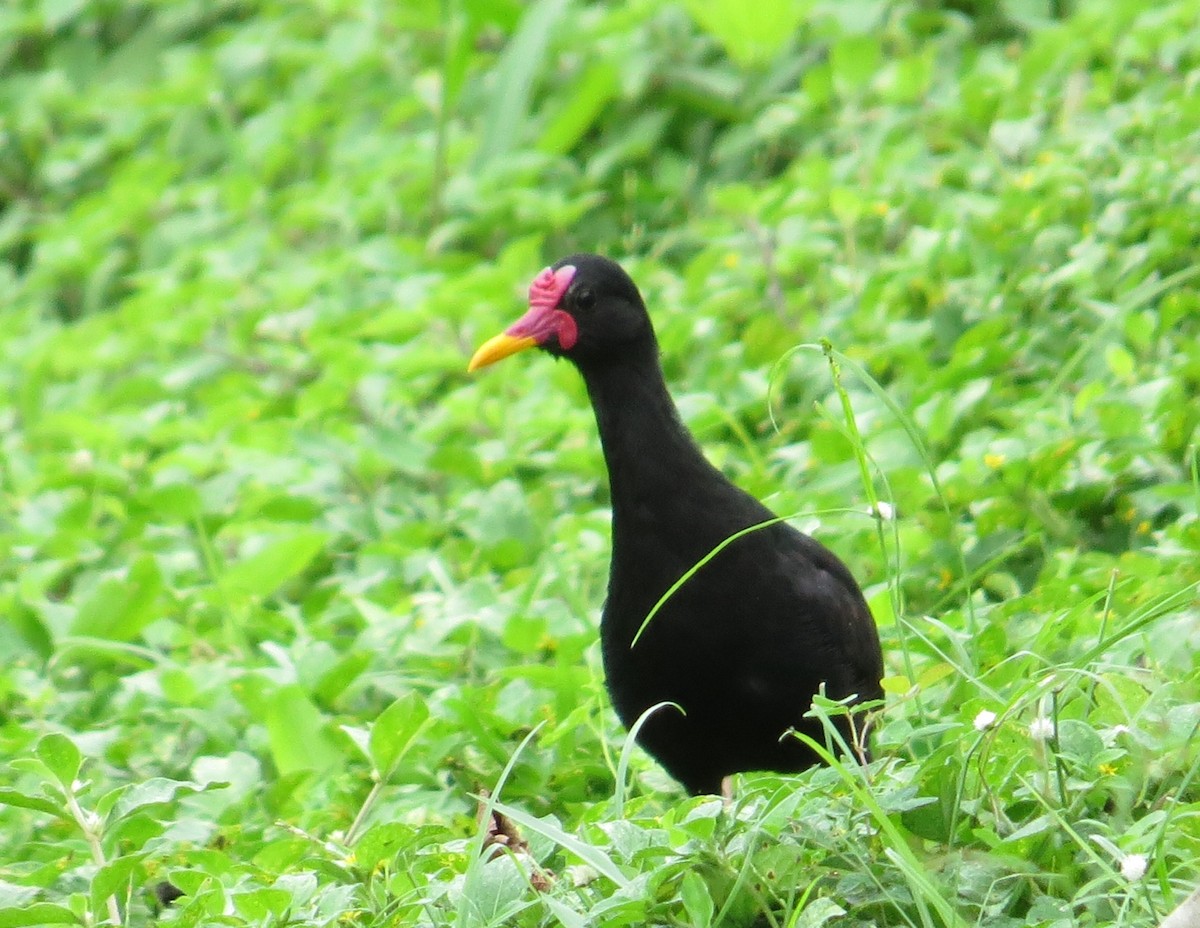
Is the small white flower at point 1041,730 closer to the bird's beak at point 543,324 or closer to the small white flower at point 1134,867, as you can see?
the small white flower at point 1134,867

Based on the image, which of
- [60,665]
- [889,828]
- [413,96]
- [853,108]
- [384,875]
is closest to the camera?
[889,828]

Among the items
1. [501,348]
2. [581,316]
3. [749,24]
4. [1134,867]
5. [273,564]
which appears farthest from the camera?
[749,24]

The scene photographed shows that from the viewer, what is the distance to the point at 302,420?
606 centimetres

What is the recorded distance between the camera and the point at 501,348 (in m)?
4.01

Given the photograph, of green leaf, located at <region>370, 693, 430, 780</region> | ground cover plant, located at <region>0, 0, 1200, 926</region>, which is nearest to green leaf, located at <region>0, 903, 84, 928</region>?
ground cover plant, located at <region>0, 0, 1200, 926</region>

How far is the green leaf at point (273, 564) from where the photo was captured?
5.02 m

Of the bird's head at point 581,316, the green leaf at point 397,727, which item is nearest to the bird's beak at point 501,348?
the bird's head at point 581,316

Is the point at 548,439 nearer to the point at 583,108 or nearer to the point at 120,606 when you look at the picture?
the point at 120,606

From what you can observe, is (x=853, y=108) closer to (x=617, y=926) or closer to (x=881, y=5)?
(x=881, y=5)

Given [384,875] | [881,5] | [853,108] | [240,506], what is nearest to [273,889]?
[384,875]

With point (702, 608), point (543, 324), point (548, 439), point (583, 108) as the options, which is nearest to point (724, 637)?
point (702, 608)

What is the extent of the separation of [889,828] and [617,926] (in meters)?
0.42

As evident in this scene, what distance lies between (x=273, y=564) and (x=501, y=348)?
1321 millimetres

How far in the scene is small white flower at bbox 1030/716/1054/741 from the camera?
2826mm
